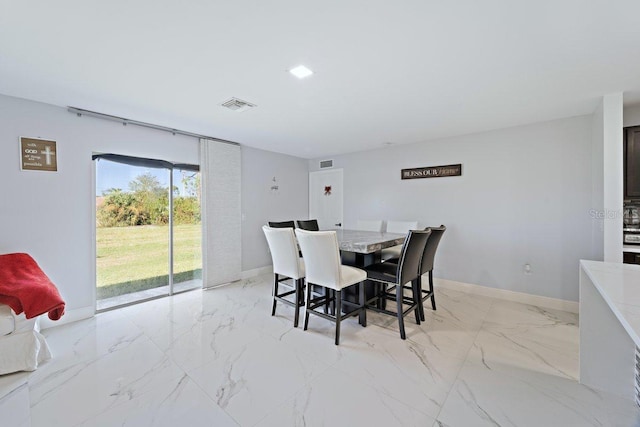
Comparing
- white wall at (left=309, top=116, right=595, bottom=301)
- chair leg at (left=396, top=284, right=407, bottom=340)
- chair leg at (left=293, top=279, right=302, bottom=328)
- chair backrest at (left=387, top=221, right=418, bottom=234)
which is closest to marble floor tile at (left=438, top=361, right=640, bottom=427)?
chair leg at (left=396, top=284, right=407, bottom=340)

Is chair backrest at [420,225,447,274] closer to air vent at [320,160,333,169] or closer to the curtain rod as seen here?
air vent at [320,160,333,169]

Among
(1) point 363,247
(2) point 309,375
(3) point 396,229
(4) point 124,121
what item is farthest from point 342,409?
(4) point 124,121

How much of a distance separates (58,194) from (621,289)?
472 centimetres

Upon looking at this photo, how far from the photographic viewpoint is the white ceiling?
151 centimetres

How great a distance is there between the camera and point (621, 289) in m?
1.36

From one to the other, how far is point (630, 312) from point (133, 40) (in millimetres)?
2985

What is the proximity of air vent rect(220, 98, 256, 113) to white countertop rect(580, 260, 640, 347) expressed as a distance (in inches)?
120

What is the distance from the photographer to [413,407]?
173cm

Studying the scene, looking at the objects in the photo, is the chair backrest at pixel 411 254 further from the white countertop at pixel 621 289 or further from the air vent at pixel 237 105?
the air vent at pixel 237 105

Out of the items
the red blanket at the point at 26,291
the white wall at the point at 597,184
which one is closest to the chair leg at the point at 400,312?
the white wall at the point at 597,184

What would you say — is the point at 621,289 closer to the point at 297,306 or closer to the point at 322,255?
the point at 322,255

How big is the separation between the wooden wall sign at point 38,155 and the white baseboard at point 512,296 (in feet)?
17.1

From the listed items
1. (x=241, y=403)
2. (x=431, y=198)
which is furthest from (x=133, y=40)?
(x=431, y=198)

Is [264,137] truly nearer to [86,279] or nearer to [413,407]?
[86,279]
